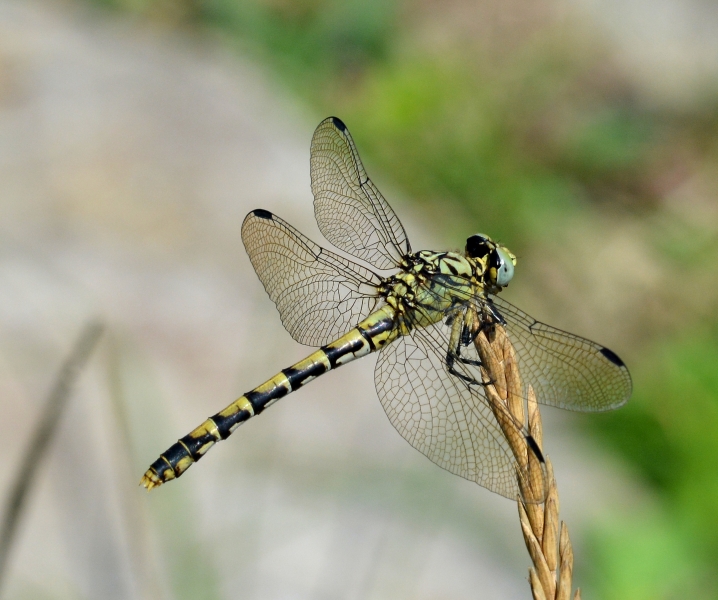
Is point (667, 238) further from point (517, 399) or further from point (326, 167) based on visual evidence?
point (517, 399)

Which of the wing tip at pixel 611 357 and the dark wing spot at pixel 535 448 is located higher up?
the wing tip at pixel 611 357

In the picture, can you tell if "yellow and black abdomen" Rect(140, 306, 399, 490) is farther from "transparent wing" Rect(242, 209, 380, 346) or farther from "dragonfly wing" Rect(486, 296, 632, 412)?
"dragonfly wing" Rect(486, 296, 632, 412)

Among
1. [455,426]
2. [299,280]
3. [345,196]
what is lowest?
[455,426]

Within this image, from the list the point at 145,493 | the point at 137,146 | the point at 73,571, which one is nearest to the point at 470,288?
the point at 145,493

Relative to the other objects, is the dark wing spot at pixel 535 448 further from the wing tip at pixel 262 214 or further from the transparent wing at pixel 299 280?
the wing tip at pixel 262 214

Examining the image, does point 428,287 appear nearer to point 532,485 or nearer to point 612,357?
point 612,357

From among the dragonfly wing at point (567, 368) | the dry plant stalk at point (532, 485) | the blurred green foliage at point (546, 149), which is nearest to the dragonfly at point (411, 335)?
the dragonfly wing at point (567, 368)

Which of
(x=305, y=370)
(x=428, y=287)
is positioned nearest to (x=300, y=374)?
(x=305, y=370)
